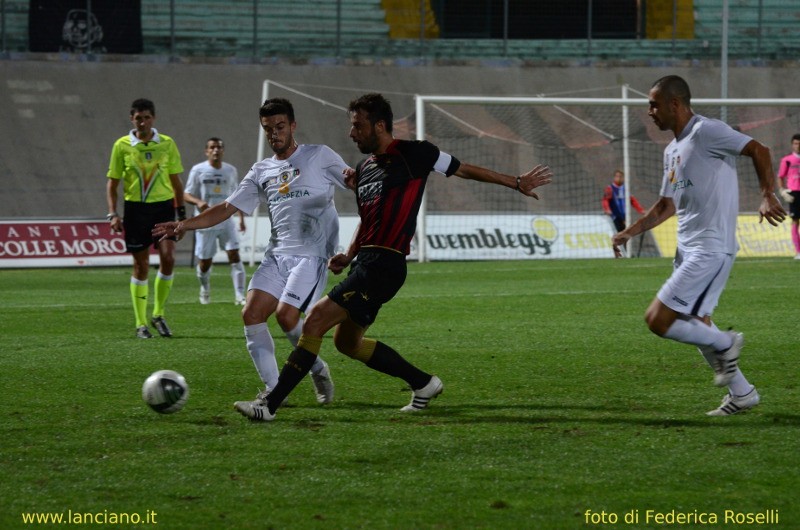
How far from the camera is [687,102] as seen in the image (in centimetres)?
686

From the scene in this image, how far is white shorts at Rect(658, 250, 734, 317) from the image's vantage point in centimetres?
667

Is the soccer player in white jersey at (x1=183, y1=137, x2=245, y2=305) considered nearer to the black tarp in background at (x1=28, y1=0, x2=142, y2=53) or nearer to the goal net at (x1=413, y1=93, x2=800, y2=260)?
the goal net at (x1=413, y1=93, x2=800, y2=260)

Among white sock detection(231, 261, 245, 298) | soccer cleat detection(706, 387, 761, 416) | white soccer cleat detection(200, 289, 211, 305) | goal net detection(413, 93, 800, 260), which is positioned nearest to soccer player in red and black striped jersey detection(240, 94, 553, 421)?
soccer cleat detection(706, 387, 761, 416)

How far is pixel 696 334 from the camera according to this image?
6.65 metres

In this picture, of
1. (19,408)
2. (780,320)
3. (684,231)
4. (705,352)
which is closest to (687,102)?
(684,231)

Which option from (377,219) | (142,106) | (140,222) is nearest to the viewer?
(377,219)

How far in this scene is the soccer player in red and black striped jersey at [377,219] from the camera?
22.0 feet

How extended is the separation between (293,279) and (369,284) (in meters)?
0.76

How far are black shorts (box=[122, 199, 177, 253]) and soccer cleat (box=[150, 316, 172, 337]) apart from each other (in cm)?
69

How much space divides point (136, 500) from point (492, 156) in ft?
84.7

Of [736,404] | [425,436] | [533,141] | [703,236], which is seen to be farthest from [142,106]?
[533,141]

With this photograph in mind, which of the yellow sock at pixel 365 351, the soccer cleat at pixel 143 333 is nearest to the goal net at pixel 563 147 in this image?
the soccer cleat at pixel 143 333

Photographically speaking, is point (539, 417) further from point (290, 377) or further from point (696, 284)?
point (290, 377)

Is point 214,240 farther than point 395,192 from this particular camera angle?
Yes
